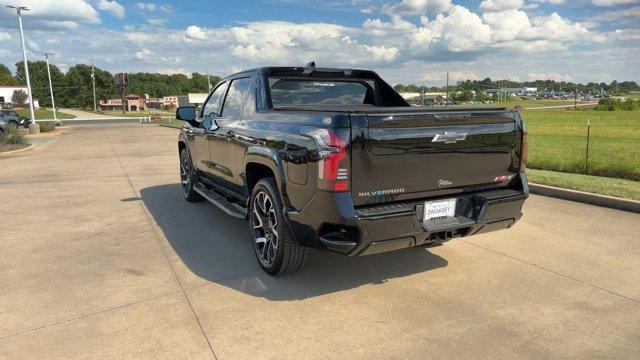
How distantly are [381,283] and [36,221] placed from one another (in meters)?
4.92

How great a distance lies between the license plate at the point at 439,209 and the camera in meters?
3.41

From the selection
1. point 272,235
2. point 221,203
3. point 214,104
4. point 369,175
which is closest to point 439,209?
point 369,175

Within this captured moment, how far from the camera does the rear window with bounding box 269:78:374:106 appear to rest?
471 cm

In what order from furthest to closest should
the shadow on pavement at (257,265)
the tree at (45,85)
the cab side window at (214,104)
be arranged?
1. the tree at (45,85)
2. the cab side window at (214,104)
3. the shadow on pavement at (257,265)

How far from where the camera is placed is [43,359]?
111 inches

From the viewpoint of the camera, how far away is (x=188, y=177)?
687cm

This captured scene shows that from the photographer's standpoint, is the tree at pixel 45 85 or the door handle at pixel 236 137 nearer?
the door handle at pixel 236 137

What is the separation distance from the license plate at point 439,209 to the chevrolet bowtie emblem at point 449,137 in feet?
1.55

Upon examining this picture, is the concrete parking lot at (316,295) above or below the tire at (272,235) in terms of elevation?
below

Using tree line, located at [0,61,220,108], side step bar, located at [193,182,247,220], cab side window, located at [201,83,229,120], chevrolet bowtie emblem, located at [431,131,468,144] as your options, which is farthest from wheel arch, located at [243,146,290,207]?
tree line, located at [0,61,220,108]

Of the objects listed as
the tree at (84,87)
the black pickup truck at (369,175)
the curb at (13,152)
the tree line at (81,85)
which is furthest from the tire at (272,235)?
the tree at (84,87)

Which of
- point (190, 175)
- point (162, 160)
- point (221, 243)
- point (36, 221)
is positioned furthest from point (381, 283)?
point (162, 160)

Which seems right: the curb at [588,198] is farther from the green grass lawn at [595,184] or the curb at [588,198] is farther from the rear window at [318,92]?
the rear window at [318,92]

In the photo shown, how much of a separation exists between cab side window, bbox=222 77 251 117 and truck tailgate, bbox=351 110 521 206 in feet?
7.14
